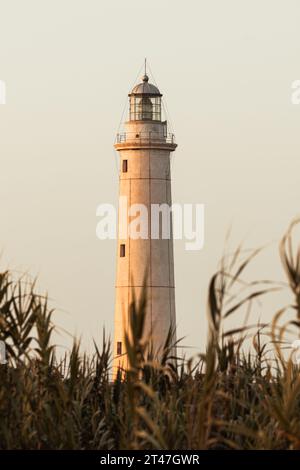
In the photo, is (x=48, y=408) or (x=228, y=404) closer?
(x=48, y=408)

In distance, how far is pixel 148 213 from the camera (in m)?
39.3

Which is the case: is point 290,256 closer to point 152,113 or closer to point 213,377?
point 213,377

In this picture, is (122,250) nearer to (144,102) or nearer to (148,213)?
(148,213)

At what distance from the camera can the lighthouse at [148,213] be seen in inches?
1516

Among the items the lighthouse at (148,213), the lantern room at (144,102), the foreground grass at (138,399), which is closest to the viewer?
the foreground grass at (138,399)

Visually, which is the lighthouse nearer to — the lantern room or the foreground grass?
the lantern room

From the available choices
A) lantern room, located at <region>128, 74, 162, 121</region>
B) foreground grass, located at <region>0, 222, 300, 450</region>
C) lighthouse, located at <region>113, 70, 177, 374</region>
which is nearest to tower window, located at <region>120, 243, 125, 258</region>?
lighthouse, located at <region>113, 70, 177, 374</region>

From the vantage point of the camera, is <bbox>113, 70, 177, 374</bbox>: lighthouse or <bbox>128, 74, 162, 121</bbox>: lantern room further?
<bbox>128, 74, 162, 121</bbox>: lantern room

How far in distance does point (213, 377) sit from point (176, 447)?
123 cm

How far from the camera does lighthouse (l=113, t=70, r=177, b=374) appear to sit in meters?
38.5

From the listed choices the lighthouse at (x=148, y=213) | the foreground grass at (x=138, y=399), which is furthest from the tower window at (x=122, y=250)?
the foreground grass at (x=138, y=399)

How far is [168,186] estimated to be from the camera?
39.3 m

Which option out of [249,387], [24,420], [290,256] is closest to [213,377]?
[290,256]

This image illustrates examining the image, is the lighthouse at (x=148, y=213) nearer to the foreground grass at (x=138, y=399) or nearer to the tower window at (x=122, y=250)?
the tower window at (x=122, y=250)
